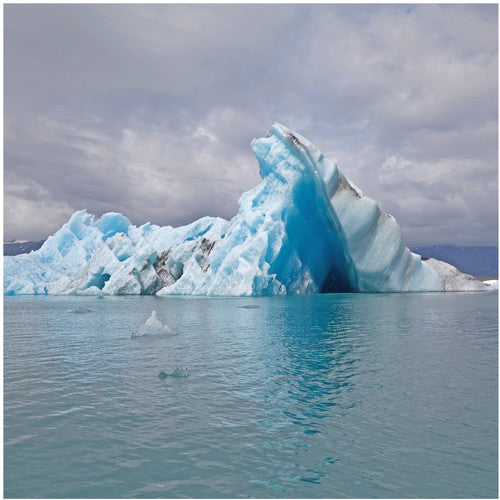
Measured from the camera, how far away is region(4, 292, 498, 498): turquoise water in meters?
4.50

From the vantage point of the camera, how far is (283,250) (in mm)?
37594

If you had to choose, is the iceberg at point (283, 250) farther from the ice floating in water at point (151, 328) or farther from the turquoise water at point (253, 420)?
the turquoise water at point (253, 420)

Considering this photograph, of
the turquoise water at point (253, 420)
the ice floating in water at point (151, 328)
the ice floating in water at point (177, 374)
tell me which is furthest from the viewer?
the ice floating in water at point (151, 328)

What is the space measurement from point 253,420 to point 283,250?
31.6 metres

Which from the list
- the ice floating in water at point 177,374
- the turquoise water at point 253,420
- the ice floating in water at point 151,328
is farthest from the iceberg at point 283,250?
the ice floating in water at point 177,374

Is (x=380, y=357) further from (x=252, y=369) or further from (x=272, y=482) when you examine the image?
(x=272, y=482)

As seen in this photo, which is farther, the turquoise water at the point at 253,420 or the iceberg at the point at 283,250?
the iceberg at the point at 283,250

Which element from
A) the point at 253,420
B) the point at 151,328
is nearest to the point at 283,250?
the point at 151,328

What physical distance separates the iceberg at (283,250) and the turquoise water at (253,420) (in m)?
23.0

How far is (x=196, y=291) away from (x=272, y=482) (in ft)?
120

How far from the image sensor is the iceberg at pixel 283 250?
34.8 m

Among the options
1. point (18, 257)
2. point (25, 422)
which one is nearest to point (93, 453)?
point (25, 422)

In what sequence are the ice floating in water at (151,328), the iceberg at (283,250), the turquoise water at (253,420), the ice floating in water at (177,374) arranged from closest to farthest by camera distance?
the turquoise water at (253,420), the ice floating in water at (177,374), the ice floating in water at (151,328), the iceberg at (283,250)

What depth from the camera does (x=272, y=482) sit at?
447 centimetres
